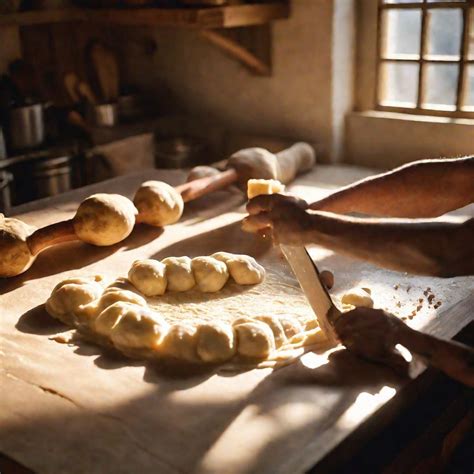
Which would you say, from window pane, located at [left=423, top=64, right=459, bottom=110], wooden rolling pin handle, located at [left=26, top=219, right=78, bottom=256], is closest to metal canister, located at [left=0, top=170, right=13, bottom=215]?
wooden rolling pin handle, located at [left=26, top=219, right=78, bottom=256]

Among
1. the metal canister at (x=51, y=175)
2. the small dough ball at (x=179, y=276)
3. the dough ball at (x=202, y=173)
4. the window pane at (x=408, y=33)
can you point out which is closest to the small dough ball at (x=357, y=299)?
the small dough ball at (x=179, y=276)

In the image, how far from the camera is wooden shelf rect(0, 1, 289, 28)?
10.8 ft

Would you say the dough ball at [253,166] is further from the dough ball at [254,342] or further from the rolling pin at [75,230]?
the dough ball at [254,342]

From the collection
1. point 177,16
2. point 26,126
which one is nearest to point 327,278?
point 177,16

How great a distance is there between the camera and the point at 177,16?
337 cm

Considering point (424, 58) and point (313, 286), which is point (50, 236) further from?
point (424, 58)

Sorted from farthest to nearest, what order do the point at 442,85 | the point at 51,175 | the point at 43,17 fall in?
the point at 442,85
the point at 43,17
the point at 51,175

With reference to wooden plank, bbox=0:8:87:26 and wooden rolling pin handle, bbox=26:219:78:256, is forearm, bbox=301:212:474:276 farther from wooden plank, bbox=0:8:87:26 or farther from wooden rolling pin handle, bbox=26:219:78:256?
wooden plank, bbox=0:8:87:26

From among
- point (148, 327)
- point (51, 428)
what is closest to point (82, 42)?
point (148, 327)

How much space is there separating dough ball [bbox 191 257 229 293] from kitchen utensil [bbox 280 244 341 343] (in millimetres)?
390

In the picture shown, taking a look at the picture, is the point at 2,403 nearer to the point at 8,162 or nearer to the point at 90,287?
the point at 90,287

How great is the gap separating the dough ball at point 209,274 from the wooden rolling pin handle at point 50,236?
1.77ft

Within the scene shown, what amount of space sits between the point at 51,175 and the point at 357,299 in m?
2.11

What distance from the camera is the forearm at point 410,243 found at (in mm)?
1545
